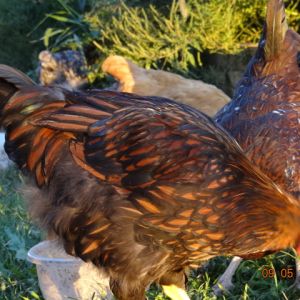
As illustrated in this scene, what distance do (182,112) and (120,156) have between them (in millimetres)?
377

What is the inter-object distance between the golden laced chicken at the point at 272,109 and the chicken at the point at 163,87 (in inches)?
81.1

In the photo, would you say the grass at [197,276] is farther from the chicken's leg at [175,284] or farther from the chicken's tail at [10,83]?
the chicken's tail at [10,83]

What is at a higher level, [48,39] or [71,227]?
[71,227]

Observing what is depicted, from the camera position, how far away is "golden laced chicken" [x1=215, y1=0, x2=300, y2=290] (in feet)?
11.7

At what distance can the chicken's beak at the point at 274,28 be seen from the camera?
4.69 meters

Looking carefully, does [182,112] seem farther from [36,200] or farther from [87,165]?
[36,200]

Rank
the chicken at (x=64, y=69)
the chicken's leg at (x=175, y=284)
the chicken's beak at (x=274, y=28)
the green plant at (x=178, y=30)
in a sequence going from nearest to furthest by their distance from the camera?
the chicken's leg at (x=175, y=284), the chicken's beak at (x=274, y=28), the green plant at (x=178, y=30), the chicken at (x=64, y=69)

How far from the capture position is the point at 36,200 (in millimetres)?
3037

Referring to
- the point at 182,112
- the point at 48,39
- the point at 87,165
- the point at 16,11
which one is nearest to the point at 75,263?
the point at 87,165

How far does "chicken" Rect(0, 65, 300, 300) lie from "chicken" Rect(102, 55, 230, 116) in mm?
3848

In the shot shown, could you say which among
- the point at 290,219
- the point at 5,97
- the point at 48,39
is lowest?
the point at 48,39
